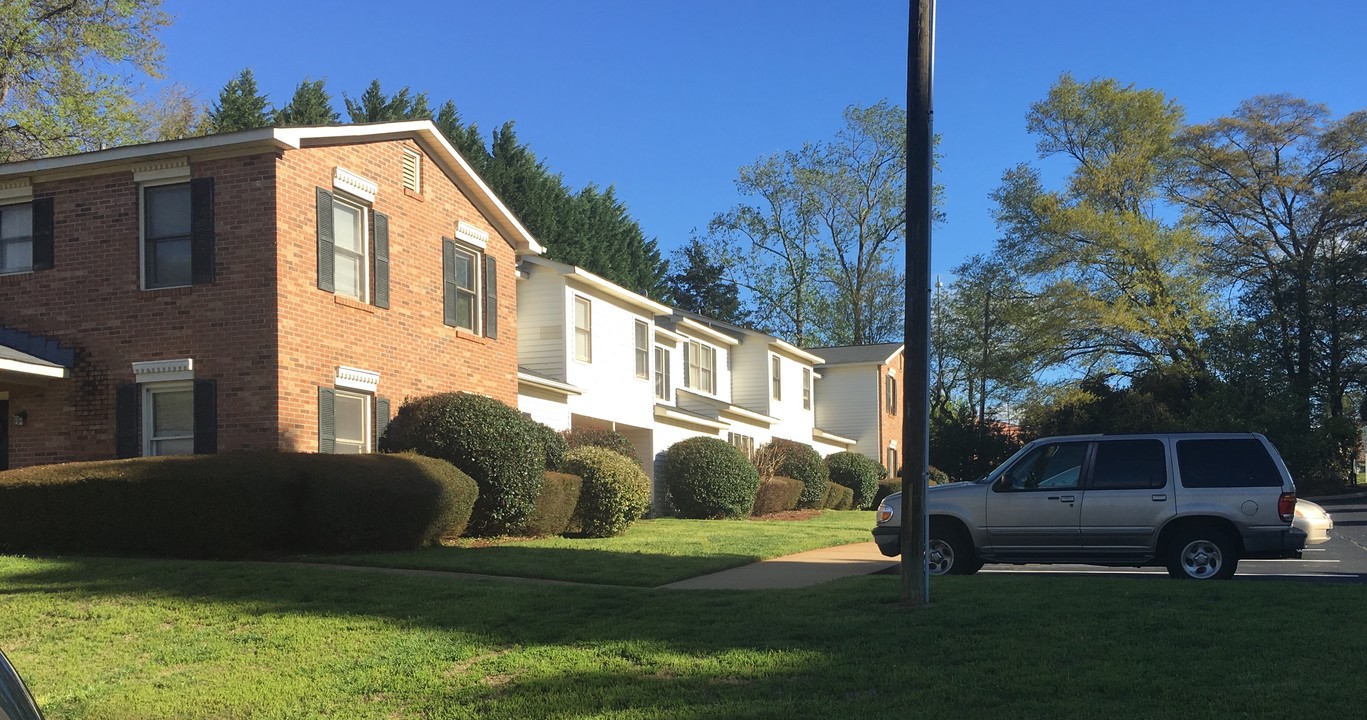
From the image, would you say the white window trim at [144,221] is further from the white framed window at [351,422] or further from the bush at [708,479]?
the bush at [708,479]

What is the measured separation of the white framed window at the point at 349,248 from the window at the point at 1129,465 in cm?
1140

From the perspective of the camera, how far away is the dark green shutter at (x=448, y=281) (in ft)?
71.8

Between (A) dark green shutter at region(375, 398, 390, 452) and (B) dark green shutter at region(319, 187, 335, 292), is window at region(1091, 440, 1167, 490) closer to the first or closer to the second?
(A) dark green shutter at region(375, 398, 390, 452)

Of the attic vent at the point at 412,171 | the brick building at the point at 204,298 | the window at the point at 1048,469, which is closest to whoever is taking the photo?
the window at the point at 1048,469

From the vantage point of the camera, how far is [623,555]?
16.8m

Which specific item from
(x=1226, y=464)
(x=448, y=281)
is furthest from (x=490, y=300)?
(x=1226, y=464)

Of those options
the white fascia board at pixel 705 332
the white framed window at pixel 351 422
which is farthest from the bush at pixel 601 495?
the white fascia board at pixel 705 332

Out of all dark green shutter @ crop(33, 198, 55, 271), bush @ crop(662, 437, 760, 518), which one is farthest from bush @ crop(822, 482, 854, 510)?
dark green shutter @ crop(33, 198, 55, 271)

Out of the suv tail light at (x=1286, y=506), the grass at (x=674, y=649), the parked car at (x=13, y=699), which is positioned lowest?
the grass at (x=674, y=649)

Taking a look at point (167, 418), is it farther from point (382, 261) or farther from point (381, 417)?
point (382, 261)

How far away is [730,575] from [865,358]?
35.1 m

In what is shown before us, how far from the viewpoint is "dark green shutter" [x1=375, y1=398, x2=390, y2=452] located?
19500mm

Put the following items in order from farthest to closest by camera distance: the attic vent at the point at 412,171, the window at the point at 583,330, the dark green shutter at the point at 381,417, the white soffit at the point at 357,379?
the window at the point at 583,330
the attic vent at the point at 412,171
the dark green shutter at the point at 381,417
the white soffit at the point at 357,379

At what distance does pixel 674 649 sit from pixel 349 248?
12213mm
